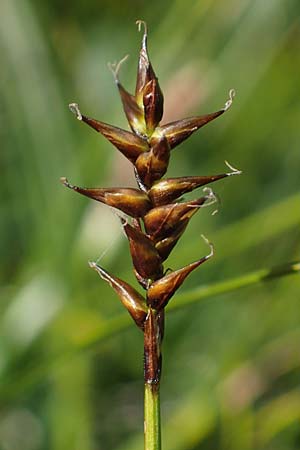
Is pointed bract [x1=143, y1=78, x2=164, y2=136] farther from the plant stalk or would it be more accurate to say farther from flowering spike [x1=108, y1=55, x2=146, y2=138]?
the plant stalk

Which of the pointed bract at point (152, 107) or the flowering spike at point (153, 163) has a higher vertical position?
the pointed bract at point (152, 107)

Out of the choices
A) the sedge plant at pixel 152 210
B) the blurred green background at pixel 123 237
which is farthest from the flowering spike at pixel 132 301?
the blurred green background at pixel 123 237

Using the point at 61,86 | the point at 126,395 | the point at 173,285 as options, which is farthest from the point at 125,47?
the point at 173,285

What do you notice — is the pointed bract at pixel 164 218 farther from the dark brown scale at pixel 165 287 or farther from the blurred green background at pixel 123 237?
the blurred green background at pixel 123 237

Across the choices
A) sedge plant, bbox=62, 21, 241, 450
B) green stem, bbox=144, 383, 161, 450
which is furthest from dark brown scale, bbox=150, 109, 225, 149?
green stem, bbox=144, 383, 161, 450

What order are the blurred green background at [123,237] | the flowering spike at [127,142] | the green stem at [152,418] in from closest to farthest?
the green stem at [152,418]
the flowering spike at [127,142]
the blurred green background at [123,237]

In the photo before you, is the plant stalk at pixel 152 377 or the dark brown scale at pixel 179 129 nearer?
the plant stalk at pixel 152 377

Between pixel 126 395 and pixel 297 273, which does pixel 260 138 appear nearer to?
pixel 126 395

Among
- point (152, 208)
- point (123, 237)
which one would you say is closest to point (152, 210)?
point (152, 208)
